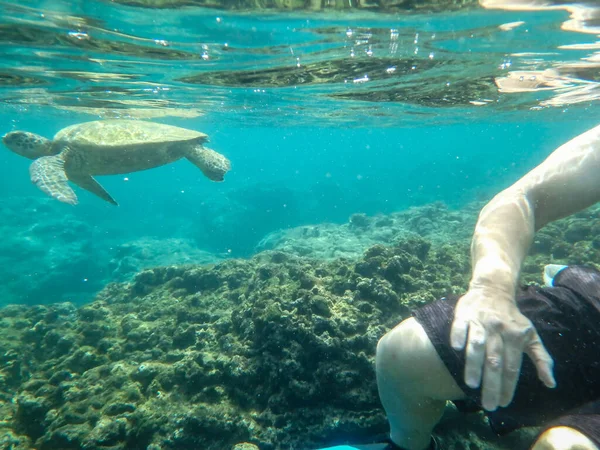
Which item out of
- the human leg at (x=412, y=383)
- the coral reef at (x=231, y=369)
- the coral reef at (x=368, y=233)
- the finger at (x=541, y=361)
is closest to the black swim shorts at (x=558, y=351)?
the human leg at (x=412, y=383)

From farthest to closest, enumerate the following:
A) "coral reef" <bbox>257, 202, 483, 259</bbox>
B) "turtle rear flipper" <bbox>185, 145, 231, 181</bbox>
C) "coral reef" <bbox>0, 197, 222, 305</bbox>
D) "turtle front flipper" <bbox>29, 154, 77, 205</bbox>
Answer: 1. "coral reef" <bbox>0, 197, 222, 305</bbox>
2. "coral reef" <bbox>257, 202, 483, 259</bbox>
3. "turtle rear flipper" <bbox>185, 145, 231, 181</bbox>
4. "turtle front flipper" <bbox>29, 154, 77, 205</bbox>

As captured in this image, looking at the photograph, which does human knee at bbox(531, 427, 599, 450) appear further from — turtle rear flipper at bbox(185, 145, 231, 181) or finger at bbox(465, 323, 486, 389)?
turtle rear flipper at bbox(185, 145, 231, 181)

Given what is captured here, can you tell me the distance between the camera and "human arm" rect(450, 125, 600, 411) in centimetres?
131

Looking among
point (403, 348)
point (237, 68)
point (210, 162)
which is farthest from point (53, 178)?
point (403, 348)

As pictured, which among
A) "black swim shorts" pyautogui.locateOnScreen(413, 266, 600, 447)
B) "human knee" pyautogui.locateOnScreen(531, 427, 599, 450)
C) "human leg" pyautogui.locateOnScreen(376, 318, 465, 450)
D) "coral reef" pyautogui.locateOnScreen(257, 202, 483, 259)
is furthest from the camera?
"coral reef" pyautogui.locateOnScreen(257, 202, 483, 259)

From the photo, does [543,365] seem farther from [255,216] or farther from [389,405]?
[255,216]

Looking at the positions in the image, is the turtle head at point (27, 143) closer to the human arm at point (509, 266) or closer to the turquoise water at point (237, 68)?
the turquoise water at point (237, 68)

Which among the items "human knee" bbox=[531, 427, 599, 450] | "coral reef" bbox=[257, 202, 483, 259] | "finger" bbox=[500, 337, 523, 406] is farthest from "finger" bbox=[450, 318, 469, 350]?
"coral reef" bbox=[257, 202, 483, 259]

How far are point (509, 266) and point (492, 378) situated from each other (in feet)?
1.93

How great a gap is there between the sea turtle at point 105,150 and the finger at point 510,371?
8300 millimetres

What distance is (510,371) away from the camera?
1.31m

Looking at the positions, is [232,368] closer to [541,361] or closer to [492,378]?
[492,378]

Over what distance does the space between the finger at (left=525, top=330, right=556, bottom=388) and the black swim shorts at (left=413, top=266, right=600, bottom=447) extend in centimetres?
30

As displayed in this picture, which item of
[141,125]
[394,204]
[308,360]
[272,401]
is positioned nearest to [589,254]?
[308,360]
